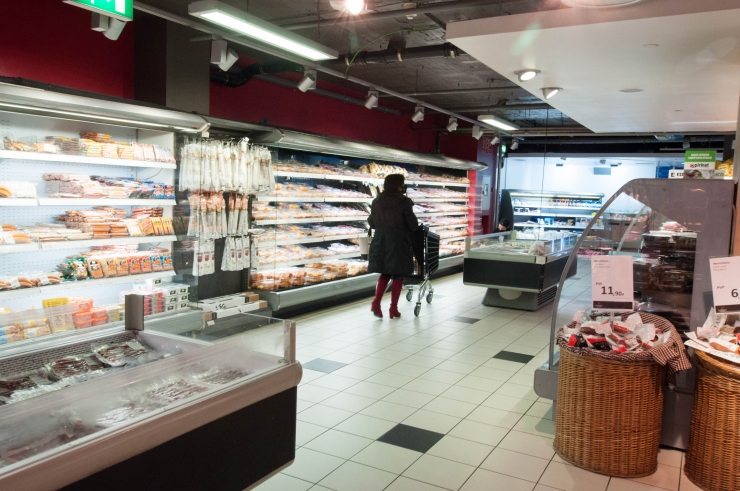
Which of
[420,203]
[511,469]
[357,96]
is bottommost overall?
[511,469]

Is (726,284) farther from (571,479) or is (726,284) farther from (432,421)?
(432,421)

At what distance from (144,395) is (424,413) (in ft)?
8.24

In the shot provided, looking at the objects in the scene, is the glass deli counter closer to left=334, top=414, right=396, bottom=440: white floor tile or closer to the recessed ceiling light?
left=334, top=414, right=396, bottom=440: white floor tile

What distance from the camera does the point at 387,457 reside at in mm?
3559

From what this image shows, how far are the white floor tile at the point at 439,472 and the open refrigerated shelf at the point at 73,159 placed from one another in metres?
3.58

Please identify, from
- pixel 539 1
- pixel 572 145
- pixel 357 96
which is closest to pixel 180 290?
pixel 539 1

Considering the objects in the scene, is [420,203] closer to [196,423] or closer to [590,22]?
[590,22]

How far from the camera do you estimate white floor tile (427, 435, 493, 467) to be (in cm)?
356

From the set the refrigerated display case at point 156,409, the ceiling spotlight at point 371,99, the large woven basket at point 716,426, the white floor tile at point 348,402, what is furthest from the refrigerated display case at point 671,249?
the ceiling spotlight at point 371,99

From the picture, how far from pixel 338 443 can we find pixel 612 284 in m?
2.07

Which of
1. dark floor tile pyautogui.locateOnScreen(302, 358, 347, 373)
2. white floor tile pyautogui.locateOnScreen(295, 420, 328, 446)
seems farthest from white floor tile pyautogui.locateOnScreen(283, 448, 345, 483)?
dark floor tile pyautogui.locateOnScreen(302, 358, 347, 373)

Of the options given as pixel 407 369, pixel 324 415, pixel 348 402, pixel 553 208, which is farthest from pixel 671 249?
pixel 553 208

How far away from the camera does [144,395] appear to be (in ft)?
7.32

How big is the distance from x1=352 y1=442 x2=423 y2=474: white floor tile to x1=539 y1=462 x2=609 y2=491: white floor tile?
78 centimetres
